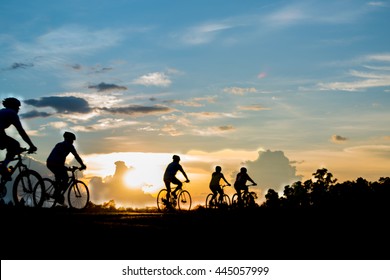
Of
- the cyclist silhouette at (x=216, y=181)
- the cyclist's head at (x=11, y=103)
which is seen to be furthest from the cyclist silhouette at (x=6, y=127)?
the cyclist silhouette at (x=216, y=181)

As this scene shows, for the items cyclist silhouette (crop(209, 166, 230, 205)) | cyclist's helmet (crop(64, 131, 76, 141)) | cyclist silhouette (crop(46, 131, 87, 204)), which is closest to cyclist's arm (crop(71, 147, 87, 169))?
cyclist silhouette (crop(46, 131, 87, 204))

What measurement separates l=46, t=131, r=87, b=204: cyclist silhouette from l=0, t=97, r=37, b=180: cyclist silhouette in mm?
1825

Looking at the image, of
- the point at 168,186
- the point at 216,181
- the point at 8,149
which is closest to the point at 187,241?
the point at 8,149

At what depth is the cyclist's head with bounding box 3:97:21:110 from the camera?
14.6m

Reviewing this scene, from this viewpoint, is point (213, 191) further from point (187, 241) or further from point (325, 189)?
point (325, 189)

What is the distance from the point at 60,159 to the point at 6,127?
303 centimetres

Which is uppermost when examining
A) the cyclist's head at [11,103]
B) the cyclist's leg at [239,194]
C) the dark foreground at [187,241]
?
the cyclist's head at [11,103]

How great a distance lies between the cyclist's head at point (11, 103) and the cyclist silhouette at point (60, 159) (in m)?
2.81

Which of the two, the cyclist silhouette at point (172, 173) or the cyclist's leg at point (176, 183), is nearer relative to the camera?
the cyclist silhouette at point (172, 173)

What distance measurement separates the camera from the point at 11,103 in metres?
14.6

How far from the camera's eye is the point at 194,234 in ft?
35.5

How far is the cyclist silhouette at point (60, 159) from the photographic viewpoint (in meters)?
17.3

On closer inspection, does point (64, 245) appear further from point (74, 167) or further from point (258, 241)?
point (74, 167)

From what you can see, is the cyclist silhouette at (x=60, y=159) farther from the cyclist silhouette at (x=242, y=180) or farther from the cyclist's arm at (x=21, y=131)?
the cyclist silhouette at (x=242, y=180)
